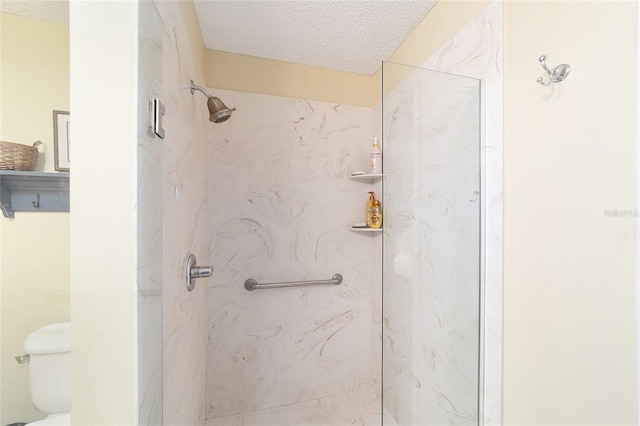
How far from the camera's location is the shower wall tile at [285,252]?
155 centimetres

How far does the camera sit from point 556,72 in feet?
2.40

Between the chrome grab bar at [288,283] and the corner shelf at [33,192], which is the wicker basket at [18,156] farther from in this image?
the chrome grab bar at [288,283]

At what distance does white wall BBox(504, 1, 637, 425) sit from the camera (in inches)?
24.0

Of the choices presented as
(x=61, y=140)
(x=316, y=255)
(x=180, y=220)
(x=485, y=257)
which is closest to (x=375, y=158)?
(x=316, y=255)

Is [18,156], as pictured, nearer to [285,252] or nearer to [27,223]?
[27,223]

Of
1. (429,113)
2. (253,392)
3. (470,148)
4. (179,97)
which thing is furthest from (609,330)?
(253,392)

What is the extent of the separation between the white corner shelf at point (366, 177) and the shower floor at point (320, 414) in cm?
140

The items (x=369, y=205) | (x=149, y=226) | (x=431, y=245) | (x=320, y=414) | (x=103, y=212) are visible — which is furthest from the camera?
(x=369, y=205)

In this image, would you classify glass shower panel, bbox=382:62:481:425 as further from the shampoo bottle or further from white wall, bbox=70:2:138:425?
white wall, bbox=70:2:138:425

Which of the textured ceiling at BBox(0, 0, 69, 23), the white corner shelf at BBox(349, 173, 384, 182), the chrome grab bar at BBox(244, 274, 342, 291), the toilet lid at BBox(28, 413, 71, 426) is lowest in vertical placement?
the chrome grab bar at BBox(244, 274, 342, 291)

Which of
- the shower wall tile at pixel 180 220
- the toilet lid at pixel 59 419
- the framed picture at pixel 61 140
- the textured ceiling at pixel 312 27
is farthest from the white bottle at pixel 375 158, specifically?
the toilet lid at pixel 59 419

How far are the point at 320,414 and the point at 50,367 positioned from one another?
5.01 ft

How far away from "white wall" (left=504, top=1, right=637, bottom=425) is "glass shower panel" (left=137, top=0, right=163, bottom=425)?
1.06 metres

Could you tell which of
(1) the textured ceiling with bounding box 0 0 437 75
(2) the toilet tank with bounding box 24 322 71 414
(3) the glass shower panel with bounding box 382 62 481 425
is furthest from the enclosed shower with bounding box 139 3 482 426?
(1) the textured ceiling with bounding box 0 0 437 75
